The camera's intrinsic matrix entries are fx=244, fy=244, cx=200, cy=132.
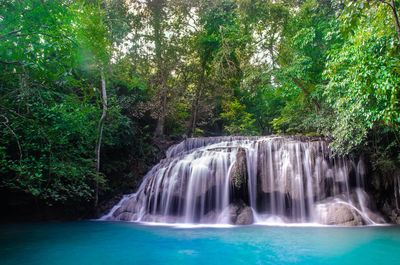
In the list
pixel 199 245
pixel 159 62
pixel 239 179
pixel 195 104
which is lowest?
pixel 199 245

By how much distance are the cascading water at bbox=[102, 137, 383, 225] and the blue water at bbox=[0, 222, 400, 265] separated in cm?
124

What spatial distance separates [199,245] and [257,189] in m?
4.73

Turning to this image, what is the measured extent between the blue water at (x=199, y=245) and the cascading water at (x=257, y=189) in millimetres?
1241

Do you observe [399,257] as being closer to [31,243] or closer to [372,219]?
[372,219]

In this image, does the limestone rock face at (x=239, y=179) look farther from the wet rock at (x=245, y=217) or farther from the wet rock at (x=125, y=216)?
the wet rock at (x=125, y=216)

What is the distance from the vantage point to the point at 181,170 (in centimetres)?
1026

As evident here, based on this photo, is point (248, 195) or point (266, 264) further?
Answer: point (248, 195)

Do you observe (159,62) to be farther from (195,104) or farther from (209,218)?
(209,218)

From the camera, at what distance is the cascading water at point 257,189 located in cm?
895

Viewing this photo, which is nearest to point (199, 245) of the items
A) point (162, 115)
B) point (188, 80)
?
point (162, 115)

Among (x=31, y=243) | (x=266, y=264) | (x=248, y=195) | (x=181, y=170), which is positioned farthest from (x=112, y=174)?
(x=266, y=264)

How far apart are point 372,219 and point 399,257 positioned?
4204mm

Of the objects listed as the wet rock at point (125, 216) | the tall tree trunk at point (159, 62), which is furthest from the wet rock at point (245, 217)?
the tall tree trunk at point (159, 62)

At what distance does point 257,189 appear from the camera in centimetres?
982
